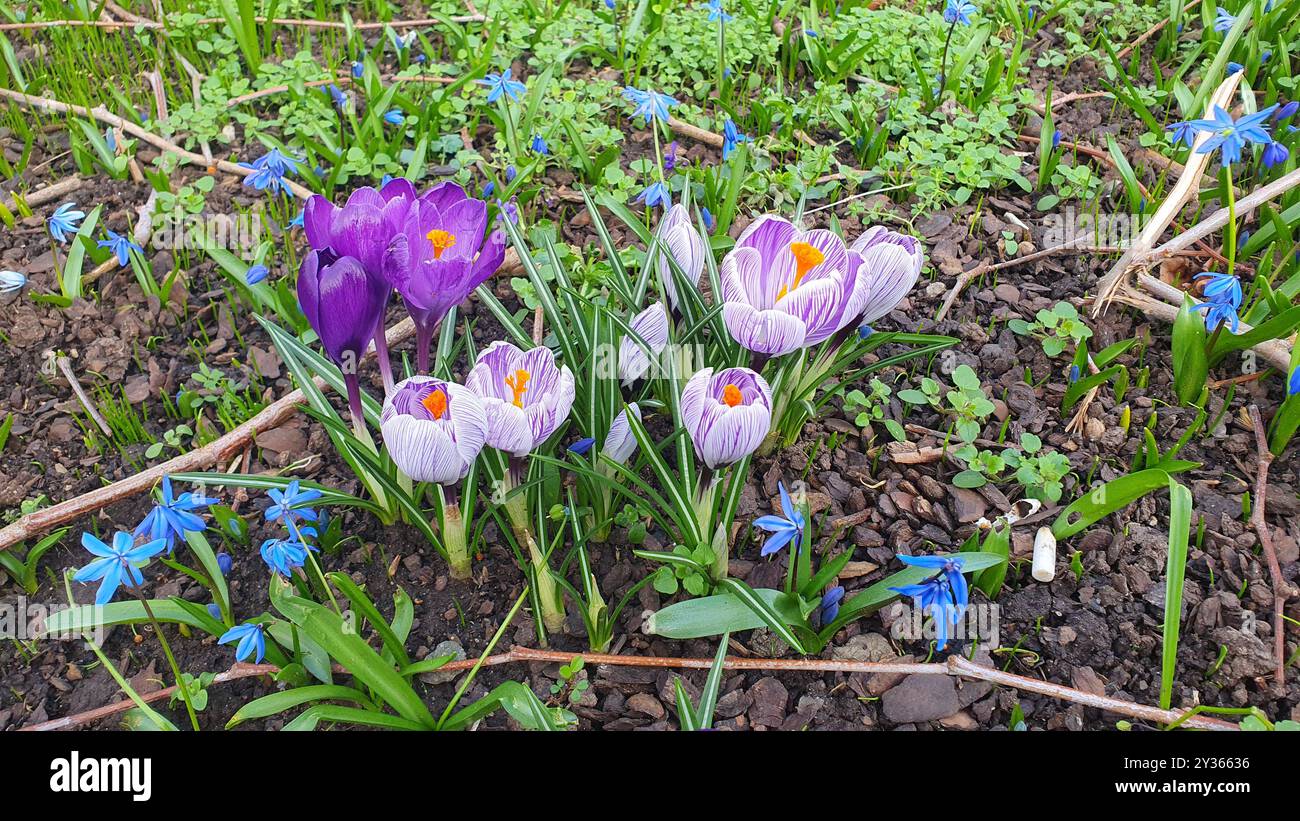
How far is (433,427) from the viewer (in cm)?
137

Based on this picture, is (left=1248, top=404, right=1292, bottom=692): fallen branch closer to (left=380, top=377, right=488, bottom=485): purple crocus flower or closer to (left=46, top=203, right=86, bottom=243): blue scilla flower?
(left=380, top=377, right=488, bottom=485): purple crocus flower

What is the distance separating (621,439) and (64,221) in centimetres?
161

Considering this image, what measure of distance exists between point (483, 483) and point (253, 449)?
0.54 meters

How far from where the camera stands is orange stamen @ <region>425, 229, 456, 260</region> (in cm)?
156

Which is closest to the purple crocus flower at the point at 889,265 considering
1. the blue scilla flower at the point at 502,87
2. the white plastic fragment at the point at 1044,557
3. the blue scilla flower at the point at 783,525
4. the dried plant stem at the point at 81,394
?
the blue scilla flower at the point at 783,525

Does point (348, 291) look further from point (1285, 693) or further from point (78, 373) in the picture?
point (1285, 693)

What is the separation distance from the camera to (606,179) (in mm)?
2562

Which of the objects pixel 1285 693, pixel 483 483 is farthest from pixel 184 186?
pixel 1285 693

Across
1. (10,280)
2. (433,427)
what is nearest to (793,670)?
(433,427)

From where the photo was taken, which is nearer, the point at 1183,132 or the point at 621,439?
the point at 621,439

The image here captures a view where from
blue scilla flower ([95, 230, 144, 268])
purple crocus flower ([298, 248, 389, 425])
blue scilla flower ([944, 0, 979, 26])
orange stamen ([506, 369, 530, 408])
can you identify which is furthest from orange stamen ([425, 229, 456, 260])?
blue scilla flower ([944, 0, 979, 26])

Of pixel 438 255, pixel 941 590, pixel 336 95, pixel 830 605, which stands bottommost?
pixel 830 605

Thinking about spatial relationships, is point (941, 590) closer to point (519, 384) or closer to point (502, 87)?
point (519, 384)

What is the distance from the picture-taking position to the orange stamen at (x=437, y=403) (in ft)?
4.65
